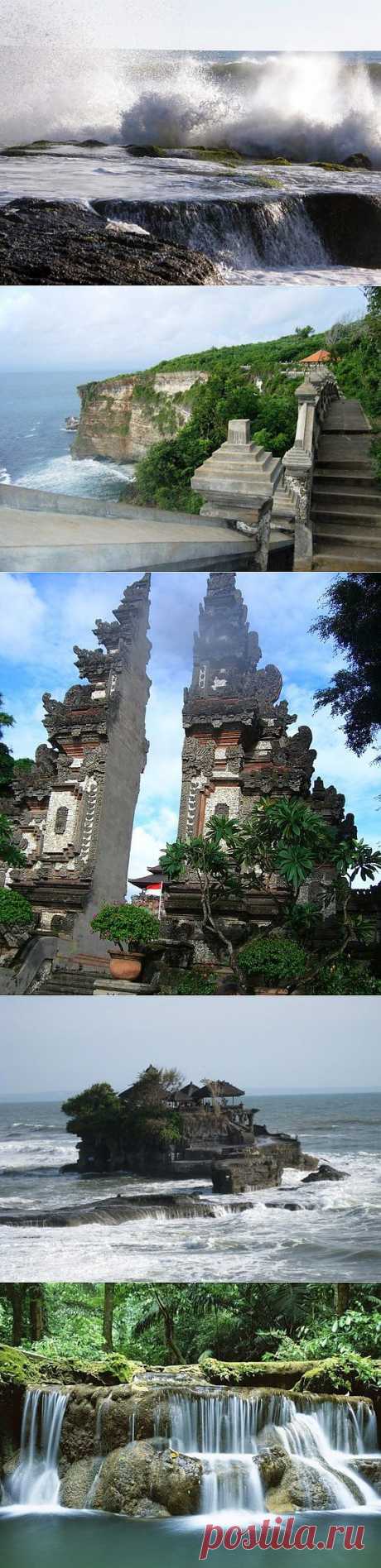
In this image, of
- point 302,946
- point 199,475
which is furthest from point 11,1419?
point 199,475

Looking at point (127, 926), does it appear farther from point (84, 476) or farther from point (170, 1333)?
point (84, 476)

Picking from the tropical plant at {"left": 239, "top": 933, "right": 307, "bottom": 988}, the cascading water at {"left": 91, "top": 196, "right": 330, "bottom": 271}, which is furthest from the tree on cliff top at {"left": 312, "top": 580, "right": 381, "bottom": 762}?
the cascading water at {"left": 91, "top": 196, "right": 330, "bottom": 271}

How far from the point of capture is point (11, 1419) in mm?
5699

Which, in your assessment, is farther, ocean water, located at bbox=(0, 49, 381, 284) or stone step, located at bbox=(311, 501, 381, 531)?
stone step, located at bbox=(311, 501, 381, 531)

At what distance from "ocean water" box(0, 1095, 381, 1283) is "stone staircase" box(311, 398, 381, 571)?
2.81m

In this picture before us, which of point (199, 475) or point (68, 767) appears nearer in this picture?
point (199, 475)

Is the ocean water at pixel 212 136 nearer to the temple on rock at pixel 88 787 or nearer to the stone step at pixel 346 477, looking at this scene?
the stone step at pixel 346 477

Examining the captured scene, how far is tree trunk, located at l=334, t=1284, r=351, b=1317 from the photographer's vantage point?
6105 mm

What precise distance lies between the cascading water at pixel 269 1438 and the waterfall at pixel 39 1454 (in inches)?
21.9

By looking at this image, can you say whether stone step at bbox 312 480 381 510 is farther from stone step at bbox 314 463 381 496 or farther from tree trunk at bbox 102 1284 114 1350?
tree trunk at bbox 102 1284 114 1350

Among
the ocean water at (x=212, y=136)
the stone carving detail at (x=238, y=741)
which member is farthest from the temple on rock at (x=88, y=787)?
the ocean water at (x=212, y=136)

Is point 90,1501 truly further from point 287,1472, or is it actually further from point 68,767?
Answer: point 68,767

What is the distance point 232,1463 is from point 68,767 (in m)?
3.61

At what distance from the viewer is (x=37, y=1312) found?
6.18 meters
